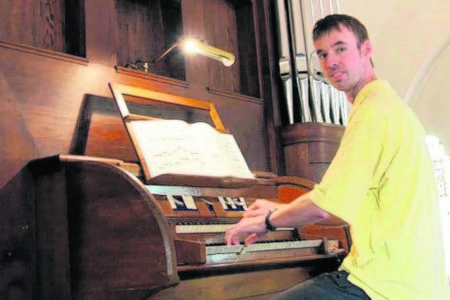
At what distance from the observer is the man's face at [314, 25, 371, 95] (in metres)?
1.86

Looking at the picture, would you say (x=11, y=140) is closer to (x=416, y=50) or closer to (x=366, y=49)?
(x=366, y=49)

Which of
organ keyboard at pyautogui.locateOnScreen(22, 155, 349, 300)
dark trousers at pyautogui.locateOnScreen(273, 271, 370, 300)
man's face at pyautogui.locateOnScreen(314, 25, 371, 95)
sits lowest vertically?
dark trousers at pyautogui.locateOnScreen(273, 271, 370, 300)

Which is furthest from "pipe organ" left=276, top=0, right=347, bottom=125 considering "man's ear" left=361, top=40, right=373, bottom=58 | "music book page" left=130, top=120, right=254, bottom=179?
"man's ear" left=361, top=40, right=373, bottom=58

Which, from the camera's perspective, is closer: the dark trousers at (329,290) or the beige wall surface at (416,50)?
the dark trousers at (329,290)

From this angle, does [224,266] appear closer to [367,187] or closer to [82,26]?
[367,187]

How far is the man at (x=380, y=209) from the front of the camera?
5.27 ft

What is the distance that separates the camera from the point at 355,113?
1.68 meters

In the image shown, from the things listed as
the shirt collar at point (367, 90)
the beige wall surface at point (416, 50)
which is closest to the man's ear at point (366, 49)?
the shirt collar at point (367, 90)

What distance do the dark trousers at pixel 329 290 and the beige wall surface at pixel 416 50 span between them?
132 inches

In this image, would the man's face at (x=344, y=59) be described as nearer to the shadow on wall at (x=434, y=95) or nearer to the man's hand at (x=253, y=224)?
the man's hand at (x=253, y=224)

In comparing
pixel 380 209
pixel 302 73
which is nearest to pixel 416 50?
pixel 302 73

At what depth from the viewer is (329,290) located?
1683 mm

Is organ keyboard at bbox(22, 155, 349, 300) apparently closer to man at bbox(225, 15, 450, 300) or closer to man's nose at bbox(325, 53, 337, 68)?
man at bbox(225, 15, 450, 300)

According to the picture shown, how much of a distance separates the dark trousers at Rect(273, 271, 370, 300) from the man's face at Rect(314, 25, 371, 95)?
562 mm
